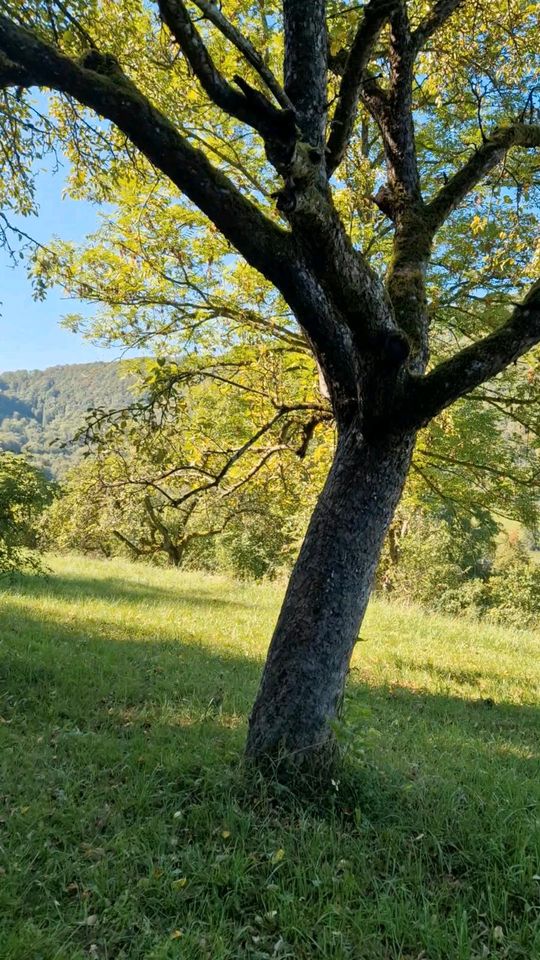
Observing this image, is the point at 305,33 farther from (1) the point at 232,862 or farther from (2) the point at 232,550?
(2) the point at 232,550

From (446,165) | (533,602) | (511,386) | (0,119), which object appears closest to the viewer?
(0,119)

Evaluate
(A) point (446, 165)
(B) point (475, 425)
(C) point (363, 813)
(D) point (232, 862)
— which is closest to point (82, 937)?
(D) point (232, 862)

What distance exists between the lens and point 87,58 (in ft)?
9.62

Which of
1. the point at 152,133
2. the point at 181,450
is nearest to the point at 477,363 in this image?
the point at 152,133

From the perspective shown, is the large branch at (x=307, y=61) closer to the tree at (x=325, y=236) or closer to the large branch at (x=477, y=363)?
the tree at (x=325, y=236)

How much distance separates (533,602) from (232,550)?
645 inches

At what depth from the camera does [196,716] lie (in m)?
4.78

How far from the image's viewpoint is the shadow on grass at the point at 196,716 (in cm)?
368

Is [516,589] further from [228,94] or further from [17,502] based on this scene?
[228,94]

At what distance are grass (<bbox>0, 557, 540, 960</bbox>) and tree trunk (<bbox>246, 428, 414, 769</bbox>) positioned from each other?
0.84ft

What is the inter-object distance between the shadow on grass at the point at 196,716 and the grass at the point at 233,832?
0.08ft

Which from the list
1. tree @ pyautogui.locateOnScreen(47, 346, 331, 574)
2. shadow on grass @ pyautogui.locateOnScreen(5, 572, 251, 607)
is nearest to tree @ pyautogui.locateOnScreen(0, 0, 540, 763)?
tree @ pyautogui.locateOnScreen(47, 346, 331, 574)

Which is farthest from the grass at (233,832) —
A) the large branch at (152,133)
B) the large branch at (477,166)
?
the large branch at (477,166)

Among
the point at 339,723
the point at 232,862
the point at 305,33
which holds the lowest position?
the point at 232,862
